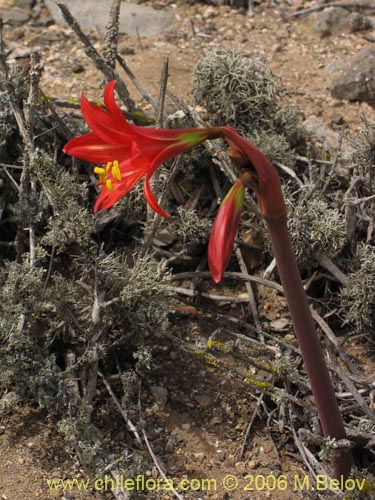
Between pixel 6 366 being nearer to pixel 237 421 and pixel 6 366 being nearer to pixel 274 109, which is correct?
pixel 237 421

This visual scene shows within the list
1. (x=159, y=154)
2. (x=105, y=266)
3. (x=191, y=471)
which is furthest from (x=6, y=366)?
(x=159, y=154)

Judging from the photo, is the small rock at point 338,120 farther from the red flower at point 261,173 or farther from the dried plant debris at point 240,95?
the red flower at point 261,173

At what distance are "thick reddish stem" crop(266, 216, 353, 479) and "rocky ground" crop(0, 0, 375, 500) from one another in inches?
12.3

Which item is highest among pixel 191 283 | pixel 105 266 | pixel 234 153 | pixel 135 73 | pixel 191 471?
pixel 234 153

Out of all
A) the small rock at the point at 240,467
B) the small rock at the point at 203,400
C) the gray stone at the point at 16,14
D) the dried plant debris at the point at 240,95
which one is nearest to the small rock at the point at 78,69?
the gray stone at the point at 16,14

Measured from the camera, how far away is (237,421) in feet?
11.5

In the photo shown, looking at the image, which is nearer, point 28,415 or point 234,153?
point 234,153

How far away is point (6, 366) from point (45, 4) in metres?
3.32

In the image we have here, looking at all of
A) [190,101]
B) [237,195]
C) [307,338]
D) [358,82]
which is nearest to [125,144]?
[237,195]

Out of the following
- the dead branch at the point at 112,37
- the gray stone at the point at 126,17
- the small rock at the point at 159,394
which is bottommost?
the small rock at the point at 159,394

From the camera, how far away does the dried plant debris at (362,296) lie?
3639 millimetres

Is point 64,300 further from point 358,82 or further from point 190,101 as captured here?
point 358,82

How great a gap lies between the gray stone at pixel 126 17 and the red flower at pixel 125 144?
130 inches

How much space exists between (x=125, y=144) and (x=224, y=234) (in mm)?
385
